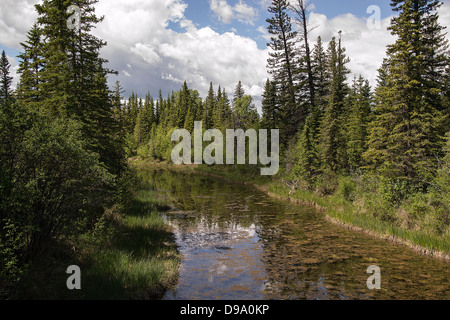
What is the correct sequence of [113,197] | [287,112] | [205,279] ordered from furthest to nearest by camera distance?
[287,112]
[113,197]
[205,279]

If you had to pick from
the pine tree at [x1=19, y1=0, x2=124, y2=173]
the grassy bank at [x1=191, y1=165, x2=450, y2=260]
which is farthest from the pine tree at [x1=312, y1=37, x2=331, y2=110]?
the pine tree at [x1=19, y1=0, x2=124, y2=173]

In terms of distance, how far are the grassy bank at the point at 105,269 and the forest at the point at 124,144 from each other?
32 cm

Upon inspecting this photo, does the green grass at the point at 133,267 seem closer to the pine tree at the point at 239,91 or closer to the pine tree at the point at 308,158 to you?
the pine tree at the point at 308,158

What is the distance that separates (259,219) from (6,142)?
1507cm

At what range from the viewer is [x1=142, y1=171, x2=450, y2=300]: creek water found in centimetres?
921

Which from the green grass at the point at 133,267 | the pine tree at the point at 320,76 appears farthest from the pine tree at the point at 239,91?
the green grass at the point at 133,267

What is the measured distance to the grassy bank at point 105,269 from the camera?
713cm

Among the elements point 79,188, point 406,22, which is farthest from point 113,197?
point 406,22

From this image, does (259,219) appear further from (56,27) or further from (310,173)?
(56,27)

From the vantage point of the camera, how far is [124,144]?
22844 mm

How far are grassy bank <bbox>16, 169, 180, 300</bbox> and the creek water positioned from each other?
2.35 ft

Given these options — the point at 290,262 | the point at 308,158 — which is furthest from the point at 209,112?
the point at 290,262

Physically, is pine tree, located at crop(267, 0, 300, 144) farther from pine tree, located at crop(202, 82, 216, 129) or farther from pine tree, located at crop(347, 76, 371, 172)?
pine tree, located at crop(202, 82, 216, 129)
